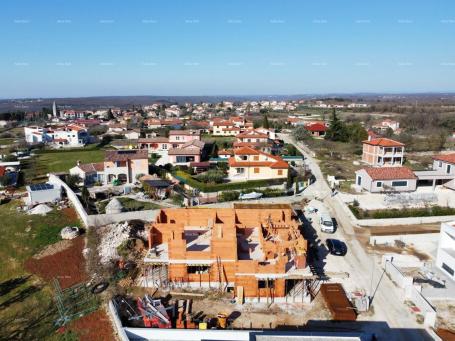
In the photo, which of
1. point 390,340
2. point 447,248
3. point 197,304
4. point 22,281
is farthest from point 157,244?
point 447,248

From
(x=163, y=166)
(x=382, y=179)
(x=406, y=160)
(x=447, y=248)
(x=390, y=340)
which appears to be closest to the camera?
(x=390, y=340)

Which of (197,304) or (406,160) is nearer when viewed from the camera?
(197,304)

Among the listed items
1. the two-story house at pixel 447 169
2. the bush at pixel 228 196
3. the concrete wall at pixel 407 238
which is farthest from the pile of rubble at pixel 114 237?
the two-story house at pixel 447 169

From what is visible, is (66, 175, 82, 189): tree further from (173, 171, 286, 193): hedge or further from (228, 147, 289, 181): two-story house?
(228, 147, 289, 181): two-story house

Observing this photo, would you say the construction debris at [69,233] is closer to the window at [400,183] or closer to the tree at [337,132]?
the window at [400,183]

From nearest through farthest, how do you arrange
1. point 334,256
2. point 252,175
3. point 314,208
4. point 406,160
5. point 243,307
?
1. point 243,307
2. point 334,256
3. point 314,208
4. point 252,175
5. point 406,160

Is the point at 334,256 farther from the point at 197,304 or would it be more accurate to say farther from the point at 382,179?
the point at 382,179

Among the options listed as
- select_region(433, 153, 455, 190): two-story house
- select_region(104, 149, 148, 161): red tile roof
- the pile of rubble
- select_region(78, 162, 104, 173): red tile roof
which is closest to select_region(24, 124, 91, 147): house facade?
select_region(78, 162, 104, 173): red tile roof
